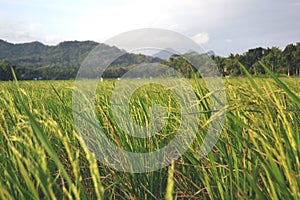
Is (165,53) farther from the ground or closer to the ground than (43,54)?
closer to the ground

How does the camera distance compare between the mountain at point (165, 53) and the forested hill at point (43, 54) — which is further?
the forested hill at point (43, 54)

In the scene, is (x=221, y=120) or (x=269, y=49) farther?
(x=269, y=49)

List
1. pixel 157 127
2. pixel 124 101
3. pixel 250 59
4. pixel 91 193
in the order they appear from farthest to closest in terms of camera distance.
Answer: pixel 250 59
pixel 124 101
pixel 157 127
pixel 91 193

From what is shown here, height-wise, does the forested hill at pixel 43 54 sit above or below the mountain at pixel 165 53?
above

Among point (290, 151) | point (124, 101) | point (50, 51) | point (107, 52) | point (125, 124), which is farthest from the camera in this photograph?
point (50, 51)

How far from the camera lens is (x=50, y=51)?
106 m

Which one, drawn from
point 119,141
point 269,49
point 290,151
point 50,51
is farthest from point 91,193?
point 50,51

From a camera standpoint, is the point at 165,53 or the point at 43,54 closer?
the point at 165,53

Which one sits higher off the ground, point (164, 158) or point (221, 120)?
point (221, 120)

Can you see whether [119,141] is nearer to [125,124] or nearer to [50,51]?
[125,124]

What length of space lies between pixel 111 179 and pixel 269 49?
39.5 m

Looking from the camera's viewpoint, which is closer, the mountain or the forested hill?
the mountain

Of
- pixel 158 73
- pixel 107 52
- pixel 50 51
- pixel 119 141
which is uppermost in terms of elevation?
pixel 50 51

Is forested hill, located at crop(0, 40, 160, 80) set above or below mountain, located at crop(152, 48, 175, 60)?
above
